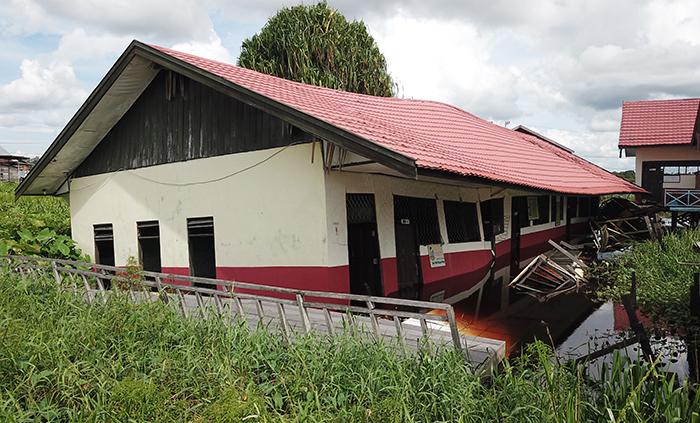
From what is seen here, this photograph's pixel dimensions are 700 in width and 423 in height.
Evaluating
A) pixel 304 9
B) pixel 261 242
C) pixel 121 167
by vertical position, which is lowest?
pixel 261 242

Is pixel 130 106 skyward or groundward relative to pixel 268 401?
skyward

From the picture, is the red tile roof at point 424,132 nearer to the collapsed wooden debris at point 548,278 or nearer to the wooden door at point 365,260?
the collapsed wooden debris at point 548,278

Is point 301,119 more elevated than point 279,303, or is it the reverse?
point 301,119

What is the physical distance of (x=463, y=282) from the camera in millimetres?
11711

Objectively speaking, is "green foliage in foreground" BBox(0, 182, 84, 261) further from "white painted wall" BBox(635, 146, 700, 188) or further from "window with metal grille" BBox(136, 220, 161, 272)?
"white painted wall" BBox(635, 146, 700, 188)

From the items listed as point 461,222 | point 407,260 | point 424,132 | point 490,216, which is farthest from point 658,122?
point 407,260

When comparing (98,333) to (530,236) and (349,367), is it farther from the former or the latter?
(530,236)

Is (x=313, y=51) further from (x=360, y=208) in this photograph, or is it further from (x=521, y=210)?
(x=360, y=208)

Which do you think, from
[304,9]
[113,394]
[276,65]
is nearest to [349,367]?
[113,394]

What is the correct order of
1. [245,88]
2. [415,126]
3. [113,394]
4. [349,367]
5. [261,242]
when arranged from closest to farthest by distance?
[113,394] < [349,367] < [245,88] < [261,242] < [415,126]

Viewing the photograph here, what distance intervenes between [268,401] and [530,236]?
15372mm

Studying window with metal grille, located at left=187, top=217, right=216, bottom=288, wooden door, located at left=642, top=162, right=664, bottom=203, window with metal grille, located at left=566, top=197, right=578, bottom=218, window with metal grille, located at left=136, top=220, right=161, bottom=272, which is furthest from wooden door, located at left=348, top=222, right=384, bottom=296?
wooden door, located at left=642, top=162, right=664, bottom=203

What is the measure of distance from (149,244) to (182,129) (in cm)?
329

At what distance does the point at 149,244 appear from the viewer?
40.0 feet
